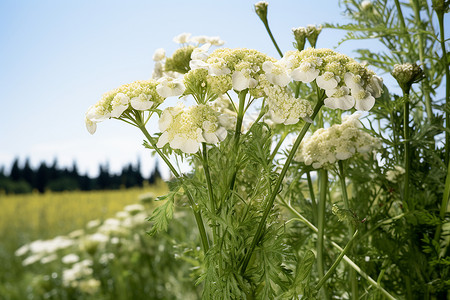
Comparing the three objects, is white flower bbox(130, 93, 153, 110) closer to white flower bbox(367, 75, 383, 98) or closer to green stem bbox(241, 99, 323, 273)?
green stem bbox(241, 99, 323, 273)

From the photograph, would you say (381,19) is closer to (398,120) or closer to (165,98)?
(398,120)

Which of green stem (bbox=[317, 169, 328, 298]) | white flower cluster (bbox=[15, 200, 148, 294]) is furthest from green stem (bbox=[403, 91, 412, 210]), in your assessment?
white flower cluster (bbox=[15, 200, 148, 294])

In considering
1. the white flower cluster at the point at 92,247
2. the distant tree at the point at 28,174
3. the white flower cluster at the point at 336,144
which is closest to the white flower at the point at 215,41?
the white flower cluster at the point at 336,144

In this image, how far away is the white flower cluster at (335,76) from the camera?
505 millimetres

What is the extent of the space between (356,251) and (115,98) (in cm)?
59

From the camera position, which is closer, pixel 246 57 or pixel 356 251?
pixel 246 57

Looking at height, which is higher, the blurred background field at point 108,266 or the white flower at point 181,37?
the white flower at point 181,37

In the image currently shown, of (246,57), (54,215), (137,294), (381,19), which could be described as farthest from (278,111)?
(54,215)

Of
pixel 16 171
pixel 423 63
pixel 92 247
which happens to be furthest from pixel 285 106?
pixel 16 171

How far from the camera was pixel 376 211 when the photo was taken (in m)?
0.88

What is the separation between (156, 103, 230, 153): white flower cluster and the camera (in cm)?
50

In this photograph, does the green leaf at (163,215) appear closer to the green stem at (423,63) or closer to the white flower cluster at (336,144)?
the white flower cluster at (336,144)

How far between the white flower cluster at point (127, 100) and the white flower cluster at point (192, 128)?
0.03 meters

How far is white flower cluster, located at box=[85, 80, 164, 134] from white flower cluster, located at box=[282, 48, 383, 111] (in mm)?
147
